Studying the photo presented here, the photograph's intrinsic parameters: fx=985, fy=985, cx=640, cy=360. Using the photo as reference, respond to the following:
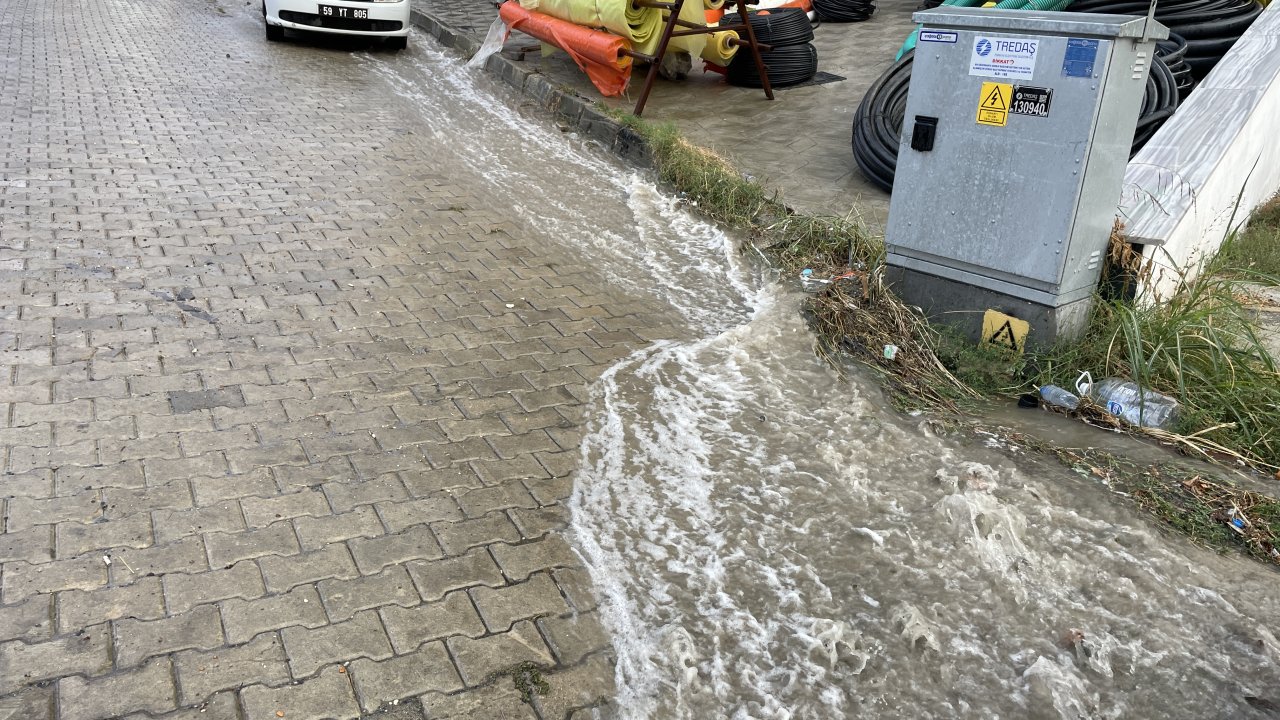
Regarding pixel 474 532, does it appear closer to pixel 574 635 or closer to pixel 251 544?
pixel 574 635

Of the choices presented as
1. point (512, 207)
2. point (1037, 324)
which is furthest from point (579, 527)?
point (512, 207)

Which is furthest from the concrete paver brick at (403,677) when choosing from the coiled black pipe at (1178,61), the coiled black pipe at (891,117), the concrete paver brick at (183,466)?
the coiled black pipe at (1178,61)

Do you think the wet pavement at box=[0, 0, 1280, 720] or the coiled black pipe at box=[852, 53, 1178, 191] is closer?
the wet pavement at box=[0, 0, 1280, 720]

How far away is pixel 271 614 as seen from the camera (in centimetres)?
317

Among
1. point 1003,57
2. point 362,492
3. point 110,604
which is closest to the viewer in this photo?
point 110,604

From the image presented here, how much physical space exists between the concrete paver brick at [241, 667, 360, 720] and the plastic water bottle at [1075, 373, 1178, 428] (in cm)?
356

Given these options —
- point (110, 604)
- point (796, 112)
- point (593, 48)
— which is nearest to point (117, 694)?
point (110, 604)

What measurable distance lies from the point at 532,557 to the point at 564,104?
7562 millimetres

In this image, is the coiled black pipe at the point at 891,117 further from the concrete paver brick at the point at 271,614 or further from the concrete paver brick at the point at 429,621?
the concrete paver brick at the point at 271,614

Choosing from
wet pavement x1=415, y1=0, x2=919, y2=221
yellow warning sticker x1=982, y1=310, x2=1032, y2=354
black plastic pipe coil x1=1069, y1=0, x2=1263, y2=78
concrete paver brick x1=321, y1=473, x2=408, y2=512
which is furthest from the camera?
black plastic pipe coil x1=1069, y1=0, x2=1263, y2=78

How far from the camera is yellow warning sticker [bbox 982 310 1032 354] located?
4902mm

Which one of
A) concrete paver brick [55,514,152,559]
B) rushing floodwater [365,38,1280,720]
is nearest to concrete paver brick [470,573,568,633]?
rushing floodwater [365,38,1280,720]

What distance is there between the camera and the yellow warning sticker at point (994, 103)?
4727 mm

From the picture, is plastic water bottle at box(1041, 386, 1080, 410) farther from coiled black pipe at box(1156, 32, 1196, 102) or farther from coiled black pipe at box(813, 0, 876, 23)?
coiled black pipe at box(813, 0, 876, 23)
